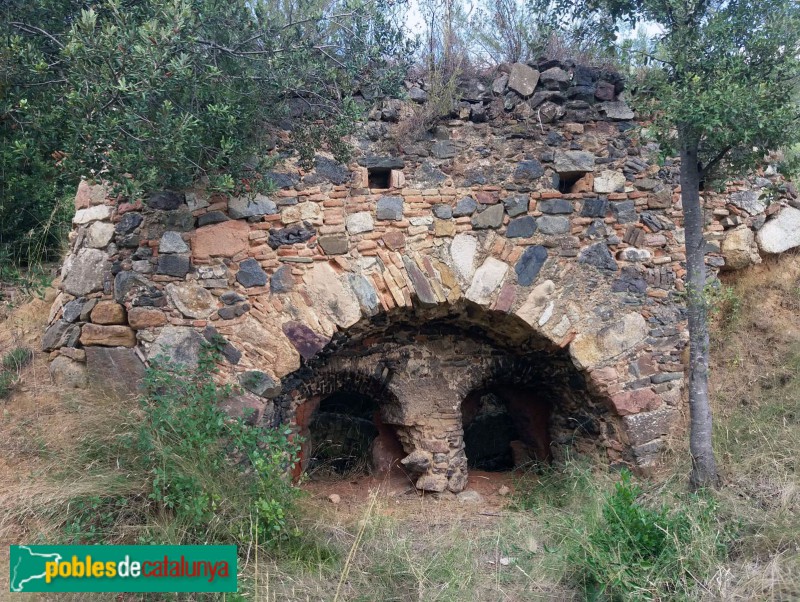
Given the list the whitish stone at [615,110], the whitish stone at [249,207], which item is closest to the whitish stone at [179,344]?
the whitish stone at [249,207]

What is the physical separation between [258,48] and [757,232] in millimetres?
4066

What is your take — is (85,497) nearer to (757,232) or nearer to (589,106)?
(589,106)

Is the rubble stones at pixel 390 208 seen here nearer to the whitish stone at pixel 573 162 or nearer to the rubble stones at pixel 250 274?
the rubble stones at pixel 250 274

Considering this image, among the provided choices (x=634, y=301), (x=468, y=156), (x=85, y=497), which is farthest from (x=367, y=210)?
(x=85, y=497)

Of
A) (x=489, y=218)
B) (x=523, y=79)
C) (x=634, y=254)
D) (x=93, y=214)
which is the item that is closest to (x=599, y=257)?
(x=634, y=254)

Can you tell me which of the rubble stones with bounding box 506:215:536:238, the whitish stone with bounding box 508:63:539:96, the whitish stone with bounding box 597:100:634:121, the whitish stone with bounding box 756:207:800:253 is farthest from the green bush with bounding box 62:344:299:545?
the whitish stone with bounding box 756:207:800:253

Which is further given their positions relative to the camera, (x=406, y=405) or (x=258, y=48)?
(x=406, y=405)

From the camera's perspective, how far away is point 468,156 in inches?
198

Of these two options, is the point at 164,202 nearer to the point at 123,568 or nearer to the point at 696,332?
the point at 123,568

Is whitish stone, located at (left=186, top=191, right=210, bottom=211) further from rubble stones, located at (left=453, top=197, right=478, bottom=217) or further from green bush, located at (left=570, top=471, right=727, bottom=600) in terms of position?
green bush, located at (left=570, top=471, right=727, bottom=600)

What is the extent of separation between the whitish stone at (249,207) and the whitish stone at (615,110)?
2.53 m

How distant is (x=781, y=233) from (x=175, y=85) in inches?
185

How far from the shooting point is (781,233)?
5.61 metres

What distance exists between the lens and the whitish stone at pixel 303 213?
472 cm
